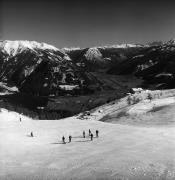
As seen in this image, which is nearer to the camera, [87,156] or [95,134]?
[87,156]

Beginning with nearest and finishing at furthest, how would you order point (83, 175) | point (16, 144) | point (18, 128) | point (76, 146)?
point (83, 175) < point (76, 146) < point (16, 144) < point (18, 128)

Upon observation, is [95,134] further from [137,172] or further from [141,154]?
[137,172]

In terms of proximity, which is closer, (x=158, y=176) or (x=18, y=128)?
(x=158, y=176)

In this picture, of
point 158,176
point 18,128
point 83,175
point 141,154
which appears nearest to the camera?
point 158,176

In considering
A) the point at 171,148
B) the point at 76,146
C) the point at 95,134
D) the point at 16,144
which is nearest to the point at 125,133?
the point at 95,134

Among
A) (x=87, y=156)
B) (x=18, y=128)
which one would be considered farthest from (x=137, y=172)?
(x=18, y=128)

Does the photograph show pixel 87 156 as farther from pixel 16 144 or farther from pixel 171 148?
pixel 16 144
